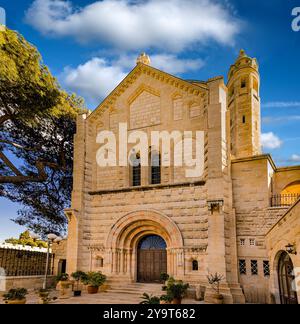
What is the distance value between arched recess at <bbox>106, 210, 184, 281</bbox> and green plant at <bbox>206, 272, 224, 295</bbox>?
107 inches

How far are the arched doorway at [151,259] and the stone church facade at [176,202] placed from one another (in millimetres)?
59

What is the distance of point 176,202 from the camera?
59.5ft

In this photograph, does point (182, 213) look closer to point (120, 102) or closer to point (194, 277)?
point (194, 277)

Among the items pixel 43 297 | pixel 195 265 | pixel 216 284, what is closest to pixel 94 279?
pixel 43 297

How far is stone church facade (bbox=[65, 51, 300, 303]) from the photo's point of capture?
655 inches

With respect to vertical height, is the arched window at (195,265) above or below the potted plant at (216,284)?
above

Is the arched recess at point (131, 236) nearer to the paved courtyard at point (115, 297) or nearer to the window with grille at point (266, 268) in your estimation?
the paved courtyard at point (115, 297)

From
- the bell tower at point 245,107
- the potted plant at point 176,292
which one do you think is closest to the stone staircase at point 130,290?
the potted plant at point 176,292

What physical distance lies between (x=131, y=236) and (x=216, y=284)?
19.4 feet

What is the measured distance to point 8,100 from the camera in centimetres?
2270

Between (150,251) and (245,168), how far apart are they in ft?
23.7

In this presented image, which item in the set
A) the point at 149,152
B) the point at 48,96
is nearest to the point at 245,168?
the point at 149,152

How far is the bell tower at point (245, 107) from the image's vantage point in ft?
84.5

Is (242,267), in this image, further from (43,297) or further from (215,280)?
(43,297)
